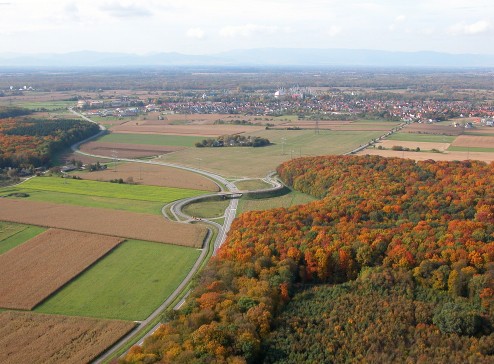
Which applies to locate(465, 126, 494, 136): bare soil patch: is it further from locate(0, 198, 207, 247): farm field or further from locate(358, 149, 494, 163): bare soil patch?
locate(0, 198, 207, 247): farm field

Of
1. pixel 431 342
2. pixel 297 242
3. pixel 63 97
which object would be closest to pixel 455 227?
pixel 297 242

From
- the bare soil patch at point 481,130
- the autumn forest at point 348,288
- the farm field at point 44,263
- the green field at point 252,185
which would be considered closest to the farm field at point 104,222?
the farm field at point 44,263

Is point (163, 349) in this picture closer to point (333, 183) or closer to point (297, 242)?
point (297, 242)

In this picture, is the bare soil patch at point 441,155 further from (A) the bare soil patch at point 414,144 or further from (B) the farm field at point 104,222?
(B) the farm field at point 104,222

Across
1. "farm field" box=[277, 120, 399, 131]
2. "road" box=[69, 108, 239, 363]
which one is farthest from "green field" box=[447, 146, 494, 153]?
"road" box=[69, 108, 239, 363]

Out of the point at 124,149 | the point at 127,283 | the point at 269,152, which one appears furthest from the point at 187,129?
the point at 127,283

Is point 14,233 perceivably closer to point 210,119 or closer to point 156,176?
point 156,176
